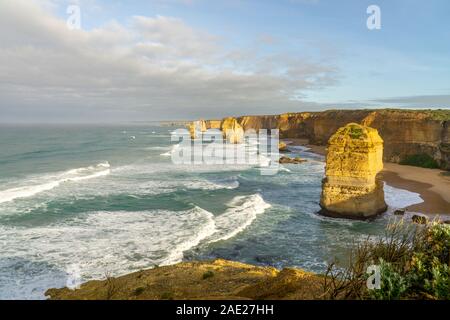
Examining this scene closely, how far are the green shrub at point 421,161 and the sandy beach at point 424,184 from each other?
1.66 meters

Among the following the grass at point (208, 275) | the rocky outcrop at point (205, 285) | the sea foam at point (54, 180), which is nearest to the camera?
the rocky outcrop at point (205, 285)

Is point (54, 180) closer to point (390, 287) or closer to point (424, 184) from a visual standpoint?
point (390, 287)

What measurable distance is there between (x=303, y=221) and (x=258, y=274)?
12.8 metres

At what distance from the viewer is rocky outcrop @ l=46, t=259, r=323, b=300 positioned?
28.9 feet

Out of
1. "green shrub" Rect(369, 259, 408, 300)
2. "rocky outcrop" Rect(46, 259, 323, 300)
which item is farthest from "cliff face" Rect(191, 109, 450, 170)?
"green shrub" Rect(369, 259, 408, 300)

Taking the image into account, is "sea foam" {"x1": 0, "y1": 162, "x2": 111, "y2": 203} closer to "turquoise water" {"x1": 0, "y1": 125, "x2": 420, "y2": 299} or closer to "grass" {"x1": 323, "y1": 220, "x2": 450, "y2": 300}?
"turquoise water" {"x1": 0, "y1": 125, "x2": 420, "y2": 299}

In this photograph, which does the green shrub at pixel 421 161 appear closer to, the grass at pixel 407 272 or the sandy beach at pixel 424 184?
the sandy beach at pixel 424 184

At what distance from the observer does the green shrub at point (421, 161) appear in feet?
149

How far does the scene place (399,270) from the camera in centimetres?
702

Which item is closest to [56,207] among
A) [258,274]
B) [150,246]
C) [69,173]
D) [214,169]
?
[150,246]

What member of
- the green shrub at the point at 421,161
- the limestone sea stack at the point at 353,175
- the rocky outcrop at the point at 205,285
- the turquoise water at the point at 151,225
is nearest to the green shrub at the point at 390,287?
the rocky outcrop at the point at 205,285

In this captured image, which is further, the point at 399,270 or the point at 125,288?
the point at 125,288

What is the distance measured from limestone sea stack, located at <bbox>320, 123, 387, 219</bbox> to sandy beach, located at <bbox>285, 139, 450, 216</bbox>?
4.73 metres
